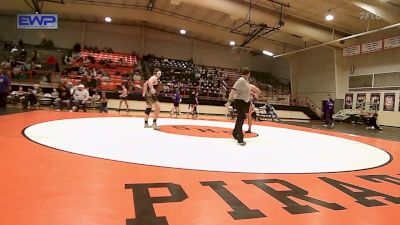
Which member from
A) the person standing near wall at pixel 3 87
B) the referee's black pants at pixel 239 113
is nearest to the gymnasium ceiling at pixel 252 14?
the person standing near wall at pixel 3 87

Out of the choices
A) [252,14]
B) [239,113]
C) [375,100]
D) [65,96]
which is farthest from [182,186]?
[375,100]

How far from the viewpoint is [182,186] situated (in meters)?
2.76

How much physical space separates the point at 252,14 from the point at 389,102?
1012 cm

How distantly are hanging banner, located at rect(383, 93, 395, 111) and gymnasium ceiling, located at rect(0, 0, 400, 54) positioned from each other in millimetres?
4310

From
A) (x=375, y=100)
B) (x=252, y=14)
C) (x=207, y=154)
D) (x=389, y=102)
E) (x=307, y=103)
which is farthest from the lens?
(x=307, y=103)

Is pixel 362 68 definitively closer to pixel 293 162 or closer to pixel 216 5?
pixel 216 5

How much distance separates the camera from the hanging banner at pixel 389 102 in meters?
19.0

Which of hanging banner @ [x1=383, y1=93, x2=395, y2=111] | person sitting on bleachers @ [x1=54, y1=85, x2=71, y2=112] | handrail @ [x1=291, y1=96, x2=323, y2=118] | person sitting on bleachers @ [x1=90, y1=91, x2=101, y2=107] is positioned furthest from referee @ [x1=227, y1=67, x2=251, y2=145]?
handrail @ [x1=291, y1=96, x2=323, y2=118]

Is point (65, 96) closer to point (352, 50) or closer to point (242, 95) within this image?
point (242, 95)

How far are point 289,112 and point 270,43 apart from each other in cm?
613

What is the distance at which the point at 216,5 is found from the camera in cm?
1723

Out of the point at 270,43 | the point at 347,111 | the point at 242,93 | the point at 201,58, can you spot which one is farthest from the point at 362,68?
the point at 242,93

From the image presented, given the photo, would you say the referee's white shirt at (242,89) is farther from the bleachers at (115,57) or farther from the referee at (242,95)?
the bleachers at (115,57)

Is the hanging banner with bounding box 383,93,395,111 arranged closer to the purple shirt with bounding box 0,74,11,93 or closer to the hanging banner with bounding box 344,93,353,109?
the hanging banner with bounding box 344,93,353,109
